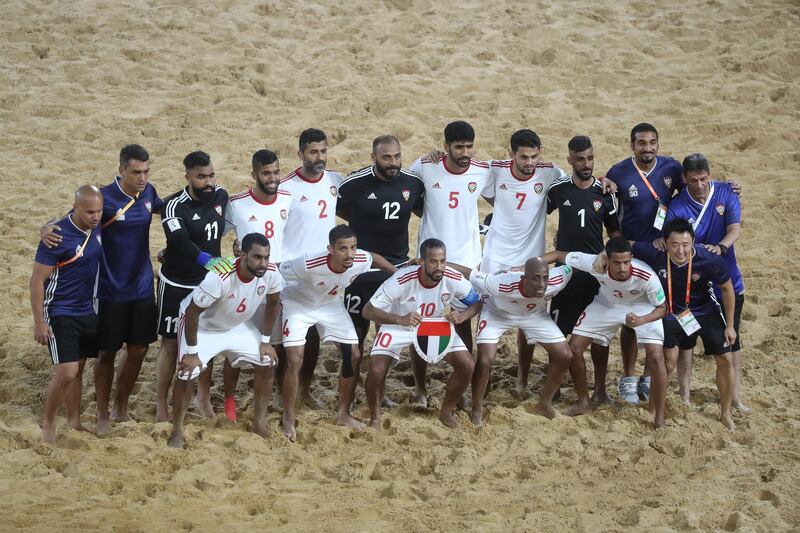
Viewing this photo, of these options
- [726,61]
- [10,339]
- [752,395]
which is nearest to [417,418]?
[752,395]

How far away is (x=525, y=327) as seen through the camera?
851cm

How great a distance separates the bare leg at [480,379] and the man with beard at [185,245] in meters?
2.17

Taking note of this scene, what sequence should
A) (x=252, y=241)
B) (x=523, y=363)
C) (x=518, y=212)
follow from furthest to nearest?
(x=523, y=363)
(x=518, y=212)
(x=252, y=241)

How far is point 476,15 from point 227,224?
753 centimetres

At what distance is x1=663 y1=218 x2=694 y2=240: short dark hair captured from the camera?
8070 millimetres

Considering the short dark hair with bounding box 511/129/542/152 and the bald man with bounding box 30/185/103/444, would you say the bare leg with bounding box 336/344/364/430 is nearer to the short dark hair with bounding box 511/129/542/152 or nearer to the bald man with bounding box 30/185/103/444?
the bald man with bounding box 30/185/103/444

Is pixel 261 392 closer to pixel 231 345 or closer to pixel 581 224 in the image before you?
pixel 231 345

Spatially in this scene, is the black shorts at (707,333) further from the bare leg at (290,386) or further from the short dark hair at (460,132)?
the bare leg at (290,386)

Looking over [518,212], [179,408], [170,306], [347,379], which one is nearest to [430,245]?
[518,212]

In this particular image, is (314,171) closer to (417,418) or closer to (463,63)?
(417,418)

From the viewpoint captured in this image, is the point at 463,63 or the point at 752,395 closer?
the point at 752,395

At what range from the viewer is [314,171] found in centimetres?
854

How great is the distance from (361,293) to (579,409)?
1.95 metres

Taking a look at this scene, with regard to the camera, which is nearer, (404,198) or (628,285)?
(628,285)
